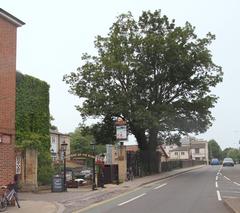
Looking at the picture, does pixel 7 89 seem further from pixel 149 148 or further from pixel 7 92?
pixel 149 148

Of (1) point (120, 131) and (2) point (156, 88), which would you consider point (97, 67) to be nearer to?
(2) point (156, 88)

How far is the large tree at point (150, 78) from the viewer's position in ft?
160

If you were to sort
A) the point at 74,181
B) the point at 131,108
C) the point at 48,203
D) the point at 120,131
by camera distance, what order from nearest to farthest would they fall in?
the point at 48,203 < the point at 74,181 < the point at 120,131 < the point at 131,108

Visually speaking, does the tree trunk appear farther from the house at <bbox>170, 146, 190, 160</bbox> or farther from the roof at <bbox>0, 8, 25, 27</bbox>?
the house at <bbox>170, 146, 190, 160</bbox>

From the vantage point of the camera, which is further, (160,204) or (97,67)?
(97,67)

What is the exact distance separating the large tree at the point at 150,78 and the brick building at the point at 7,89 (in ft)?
87.1

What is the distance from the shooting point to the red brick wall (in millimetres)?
19719

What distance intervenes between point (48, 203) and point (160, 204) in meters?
5.06

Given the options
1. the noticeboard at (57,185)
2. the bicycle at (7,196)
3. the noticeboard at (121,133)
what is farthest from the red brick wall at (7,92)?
the noticeboard at (121,133)

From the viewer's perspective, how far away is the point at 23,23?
20625 millimetres

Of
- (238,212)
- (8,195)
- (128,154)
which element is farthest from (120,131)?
(238,212)

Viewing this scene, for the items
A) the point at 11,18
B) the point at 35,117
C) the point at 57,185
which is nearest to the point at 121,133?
the point at 35,117

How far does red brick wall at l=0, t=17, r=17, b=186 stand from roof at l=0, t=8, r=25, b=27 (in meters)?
0.14

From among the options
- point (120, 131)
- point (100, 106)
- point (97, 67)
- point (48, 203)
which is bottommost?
point (48, 203)
